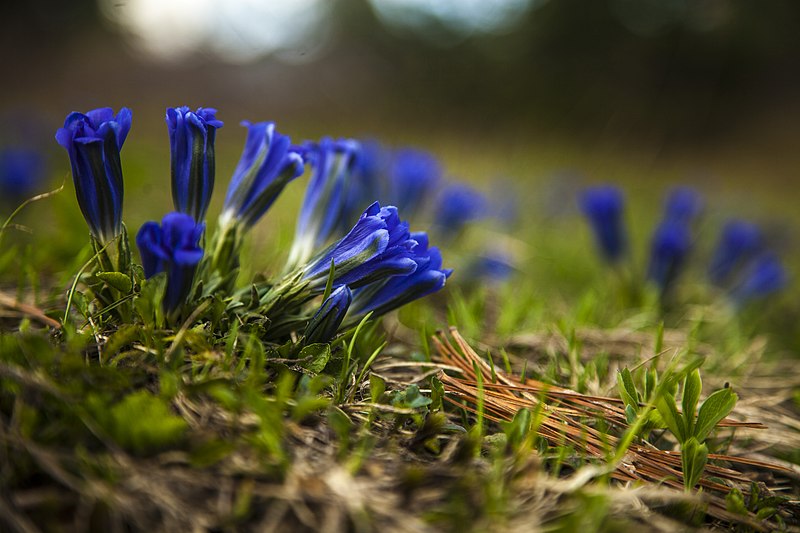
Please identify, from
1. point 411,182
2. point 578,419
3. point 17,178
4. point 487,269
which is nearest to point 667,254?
point 487,269

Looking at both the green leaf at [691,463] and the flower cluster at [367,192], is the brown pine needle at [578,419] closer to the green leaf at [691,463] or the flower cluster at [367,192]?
the green leaf at [691,463]

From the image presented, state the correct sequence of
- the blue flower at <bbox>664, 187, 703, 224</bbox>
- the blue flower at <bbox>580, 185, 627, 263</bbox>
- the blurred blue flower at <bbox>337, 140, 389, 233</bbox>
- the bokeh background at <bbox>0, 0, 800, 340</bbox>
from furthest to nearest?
1. the bokeh background at <bbox>0, 0, 800, 340</bbox>
2. the blue flower at <bbox>664, 187, 703, 224</bbox>
3. the blue flower at <bbox>580, 185, 627, 263</bbox>
4. the blurred blue flower at <bbox>337, 140, 389, 233</bbox>

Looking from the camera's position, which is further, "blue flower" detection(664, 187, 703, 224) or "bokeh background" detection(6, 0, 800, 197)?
"bokeh background" detection(6, 0, 800, 197)

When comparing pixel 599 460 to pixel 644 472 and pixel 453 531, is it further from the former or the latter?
pixel 453 531

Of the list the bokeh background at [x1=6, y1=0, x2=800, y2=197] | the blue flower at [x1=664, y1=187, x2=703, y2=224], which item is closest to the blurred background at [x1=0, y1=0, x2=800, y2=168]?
the bokeh background at [x1=6, y1=0, x2=800, y2=197]

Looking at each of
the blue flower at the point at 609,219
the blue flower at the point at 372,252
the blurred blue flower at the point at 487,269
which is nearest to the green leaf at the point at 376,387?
the blue flower at the point at 372,252

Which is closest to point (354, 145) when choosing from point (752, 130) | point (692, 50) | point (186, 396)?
point (186, 396)

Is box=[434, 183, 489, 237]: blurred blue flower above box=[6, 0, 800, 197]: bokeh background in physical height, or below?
below

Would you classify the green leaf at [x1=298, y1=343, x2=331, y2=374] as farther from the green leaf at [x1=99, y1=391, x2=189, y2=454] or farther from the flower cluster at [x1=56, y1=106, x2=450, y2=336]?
the green leaf at [x1=99, y1=391, x2=189, y2=454]
